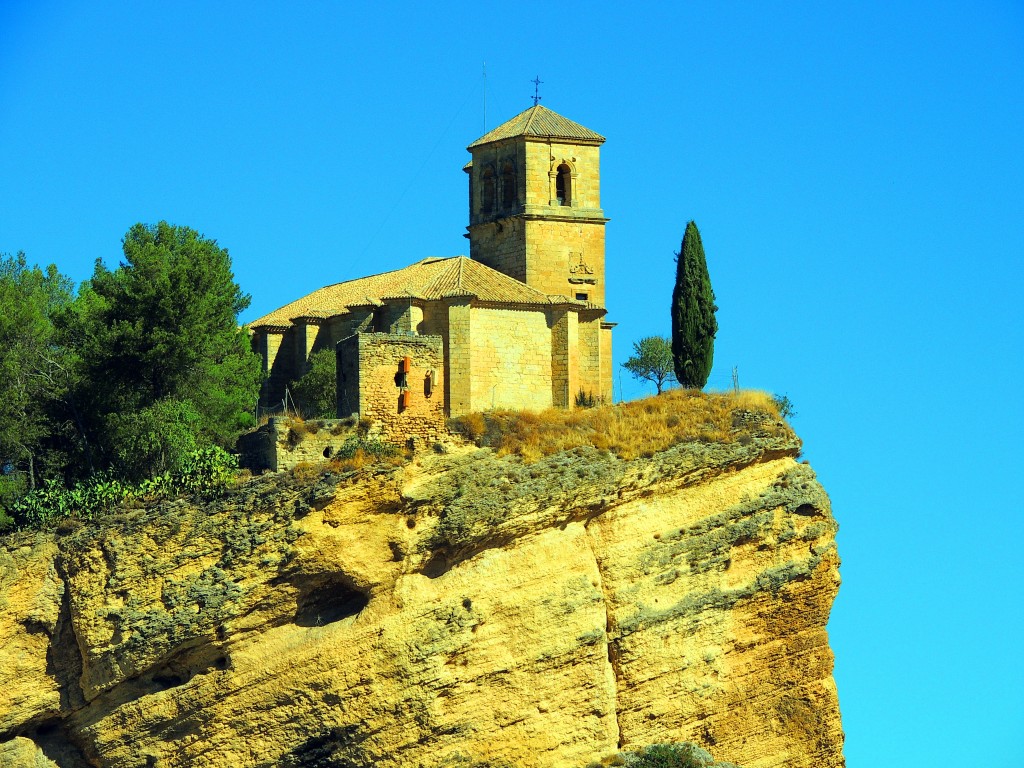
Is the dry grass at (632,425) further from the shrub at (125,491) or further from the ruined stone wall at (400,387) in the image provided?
the shrub at (125,491)

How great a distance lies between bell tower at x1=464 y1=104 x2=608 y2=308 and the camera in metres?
53.5

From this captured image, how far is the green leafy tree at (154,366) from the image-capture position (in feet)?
156

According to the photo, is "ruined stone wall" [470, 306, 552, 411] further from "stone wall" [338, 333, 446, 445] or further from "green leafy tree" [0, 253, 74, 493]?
"green leafy tree" [0, 253, 74, 493]

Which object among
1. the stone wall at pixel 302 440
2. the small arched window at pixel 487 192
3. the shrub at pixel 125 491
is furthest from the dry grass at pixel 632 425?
the small arched window at pixel 487 192

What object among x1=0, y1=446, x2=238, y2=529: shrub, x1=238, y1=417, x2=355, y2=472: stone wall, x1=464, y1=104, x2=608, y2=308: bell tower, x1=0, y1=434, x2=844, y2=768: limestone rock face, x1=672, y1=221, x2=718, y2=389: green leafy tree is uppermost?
x1=464, y1=104, x2=608, y2=308: bell tower

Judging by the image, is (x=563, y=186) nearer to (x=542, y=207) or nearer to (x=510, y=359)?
(x=542, y=207)

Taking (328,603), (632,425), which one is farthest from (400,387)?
(632,425)

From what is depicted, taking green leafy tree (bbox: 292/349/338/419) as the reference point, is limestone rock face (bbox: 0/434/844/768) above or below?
below

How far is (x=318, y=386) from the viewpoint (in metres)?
52.7

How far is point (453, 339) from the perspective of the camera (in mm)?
50031

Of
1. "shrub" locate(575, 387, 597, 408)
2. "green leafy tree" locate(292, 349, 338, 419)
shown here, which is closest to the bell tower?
"shrub" locate(575, 387, 597, 408)

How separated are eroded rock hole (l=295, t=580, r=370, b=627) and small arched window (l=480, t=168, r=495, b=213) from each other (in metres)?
13.5

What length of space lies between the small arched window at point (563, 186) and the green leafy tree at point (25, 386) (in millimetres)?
12843

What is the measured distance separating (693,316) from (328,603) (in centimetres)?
1234
